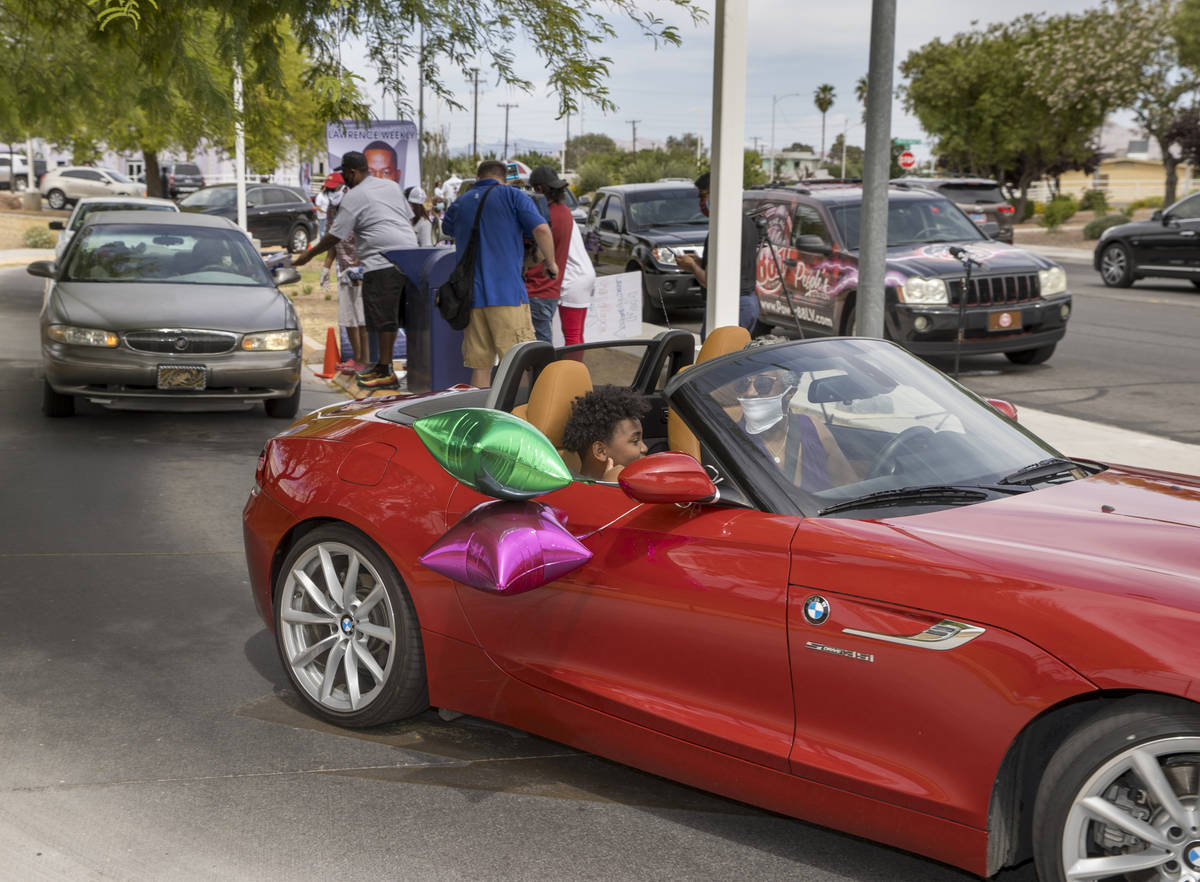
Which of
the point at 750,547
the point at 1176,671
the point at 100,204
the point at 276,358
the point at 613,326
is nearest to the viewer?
the point at 1176,671

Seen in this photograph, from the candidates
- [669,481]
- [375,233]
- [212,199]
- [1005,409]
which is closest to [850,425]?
[669,481]

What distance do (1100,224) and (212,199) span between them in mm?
25366

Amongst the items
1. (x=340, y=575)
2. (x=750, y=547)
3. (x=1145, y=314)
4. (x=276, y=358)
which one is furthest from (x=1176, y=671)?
(x=1145, y=314)

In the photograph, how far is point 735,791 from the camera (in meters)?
3.68

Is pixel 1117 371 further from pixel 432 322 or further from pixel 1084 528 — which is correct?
pixel 1084 528

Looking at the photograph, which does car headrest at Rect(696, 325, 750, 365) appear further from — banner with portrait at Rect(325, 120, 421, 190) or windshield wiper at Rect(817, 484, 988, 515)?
banner with portrait at Rect(325, 120, 421, 190)

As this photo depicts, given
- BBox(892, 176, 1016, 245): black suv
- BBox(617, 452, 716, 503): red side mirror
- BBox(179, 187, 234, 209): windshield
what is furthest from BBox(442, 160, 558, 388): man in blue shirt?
BBox(179, 187, 234, 209): windshield

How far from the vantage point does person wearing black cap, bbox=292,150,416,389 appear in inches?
474

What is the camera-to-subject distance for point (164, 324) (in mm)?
10438

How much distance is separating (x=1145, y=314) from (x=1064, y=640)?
728 inches

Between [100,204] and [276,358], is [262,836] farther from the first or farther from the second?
[100,204]

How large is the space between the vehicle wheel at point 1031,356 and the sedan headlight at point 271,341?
25.4 ft

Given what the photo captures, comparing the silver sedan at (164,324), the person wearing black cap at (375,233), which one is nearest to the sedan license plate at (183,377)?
the silver sedan at (164,324)

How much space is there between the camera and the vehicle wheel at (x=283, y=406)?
11328 millimetres
